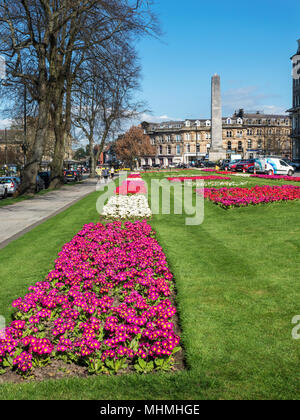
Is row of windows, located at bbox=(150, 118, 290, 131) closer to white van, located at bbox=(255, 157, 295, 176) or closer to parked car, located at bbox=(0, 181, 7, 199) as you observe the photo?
white van, located at bbox=(255, 157, 295, 176)

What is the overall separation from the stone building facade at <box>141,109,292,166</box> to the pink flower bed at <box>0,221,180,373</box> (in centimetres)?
11502

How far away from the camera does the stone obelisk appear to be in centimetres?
6681

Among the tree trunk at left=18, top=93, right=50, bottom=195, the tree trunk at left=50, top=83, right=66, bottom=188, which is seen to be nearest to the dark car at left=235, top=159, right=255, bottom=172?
the tree trunk at left=50, top=83, right=66, bottom=188

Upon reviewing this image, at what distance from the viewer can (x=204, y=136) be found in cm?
12694

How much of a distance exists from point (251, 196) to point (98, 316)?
11826 millimetres

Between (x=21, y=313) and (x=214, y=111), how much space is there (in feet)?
220

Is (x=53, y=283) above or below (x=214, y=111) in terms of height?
below

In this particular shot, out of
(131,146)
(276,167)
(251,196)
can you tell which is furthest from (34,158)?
(131,146)

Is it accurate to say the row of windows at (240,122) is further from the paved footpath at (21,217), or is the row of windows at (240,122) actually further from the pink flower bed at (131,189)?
the paved footpath at (21,217)

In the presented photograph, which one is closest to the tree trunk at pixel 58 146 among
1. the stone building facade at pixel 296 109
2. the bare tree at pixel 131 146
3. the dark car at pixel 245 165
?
the dark car at pixel 245 165

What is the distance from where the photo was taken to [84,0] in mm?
23281
